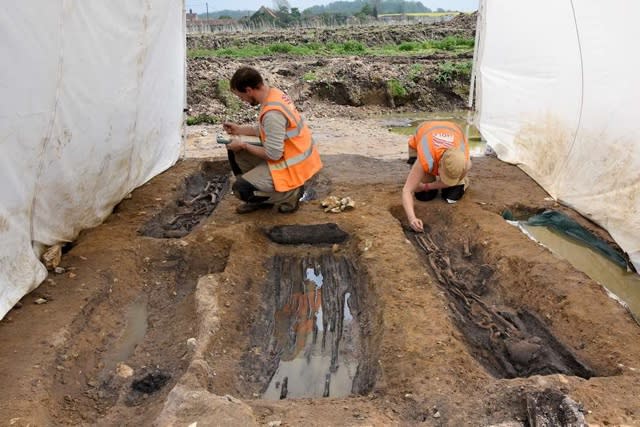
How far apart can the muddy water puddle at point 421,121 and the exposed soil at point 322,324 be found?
14.6ft

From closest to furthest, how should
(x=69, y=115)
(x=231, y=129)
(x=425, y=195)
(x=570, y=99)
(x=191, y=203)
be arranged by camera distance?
1. (x=69, y=115)
2. (x=231, y=129)
3. (x=425, y=195)
4. (x=570, y=99)
5. (x=191, y=203)

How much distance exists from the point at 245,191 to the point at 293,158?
1.99 ft

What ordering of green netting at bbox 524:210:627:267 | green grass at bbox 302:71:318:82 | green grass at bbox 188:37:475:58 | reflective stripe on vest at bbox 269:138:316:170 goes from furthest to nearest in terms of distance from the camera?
green grass at bbox 188:37:475:58 < green grass at bbox 302:71:318:82 < reflective stripe on vest at bbox 269:138:316:170 < green netting at bbox 524:210:627:267

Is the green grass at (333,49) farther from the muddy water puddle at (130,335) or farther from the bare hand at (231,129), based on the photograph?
the muddy water puddle at (130,335)

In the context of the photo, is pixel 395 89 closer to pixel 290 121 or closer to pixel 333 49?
pixel 333 49

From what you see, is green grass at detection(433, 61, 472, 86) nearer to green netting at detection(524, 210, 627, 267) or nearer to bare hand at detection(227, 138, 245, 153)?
green netting at detection(524, 210, 627, 267)

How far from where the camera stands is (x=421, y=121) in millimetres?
12938

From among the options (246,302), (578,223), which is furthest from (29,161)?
(578,223)

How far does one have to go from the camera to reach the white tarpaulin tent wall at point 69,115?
363 centimetres

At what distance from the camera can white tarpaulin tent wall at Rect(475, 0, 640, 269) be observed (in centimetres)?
509

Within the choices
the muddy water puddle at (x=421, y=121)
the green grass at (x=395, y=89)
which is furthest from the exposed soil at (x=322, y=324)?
the green grass at (x=395, y=89)

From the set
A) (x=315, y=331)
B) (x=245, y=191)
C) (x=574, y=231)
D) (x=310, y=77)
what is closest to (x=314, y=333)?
(x=315, y=331)

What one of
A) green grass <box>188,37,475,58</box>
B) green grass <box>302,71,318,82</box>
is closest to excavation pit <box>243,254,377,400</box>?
green grass <box>302,71,318,82</box>

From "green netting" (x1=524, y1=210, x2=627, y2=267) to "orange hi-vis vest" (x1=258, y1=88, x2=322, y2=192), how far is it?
94.9 inches
